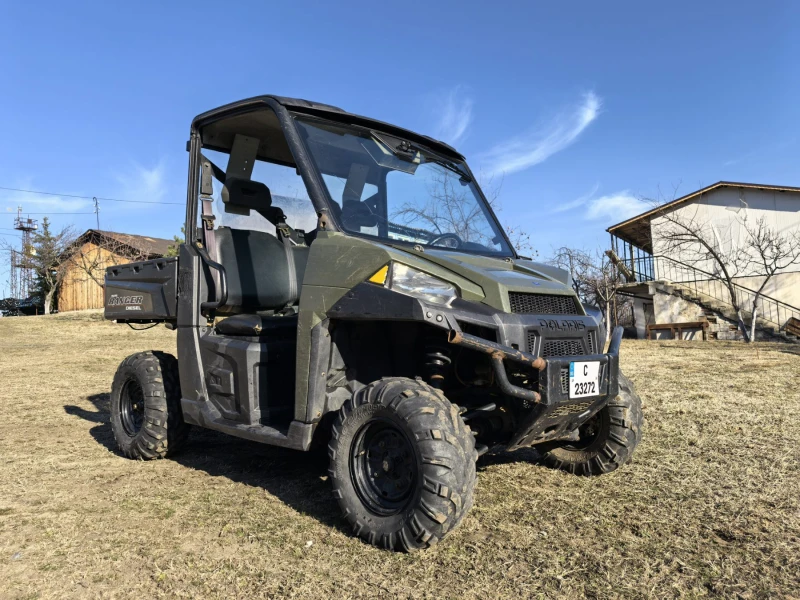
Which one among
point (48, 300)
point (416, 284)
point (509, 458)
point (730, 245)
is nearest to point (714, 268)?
point (730, 245)

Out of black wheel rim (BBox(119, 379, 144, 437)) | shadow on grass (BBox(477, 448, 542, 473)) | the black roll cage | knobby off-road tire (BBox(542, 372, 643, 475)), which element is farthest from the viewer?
black wheel rim (BBox(119, 379, 144, 437))

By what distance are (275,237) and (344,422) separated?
2.33 meters

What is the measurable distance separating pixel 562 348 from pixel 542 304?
0.95 ft

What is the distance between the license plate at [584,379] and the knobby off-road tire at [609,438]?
2.40 feet

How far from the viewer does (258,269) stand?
5219mm

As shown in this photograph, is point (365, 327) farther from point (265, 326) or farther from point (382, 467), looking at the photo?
point (382, 467)

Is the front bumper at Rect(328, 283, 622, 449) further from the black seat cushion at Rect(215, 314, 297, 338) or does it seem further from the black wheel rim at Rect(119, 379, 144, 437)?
the black wheel rim at Rect(119, 379, 144, 437)

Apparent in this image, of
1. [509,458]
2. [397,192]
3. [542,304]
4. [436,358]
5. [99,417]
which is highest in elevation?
[397,192]

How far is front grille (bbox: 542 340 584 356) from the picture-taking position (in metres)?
3.53

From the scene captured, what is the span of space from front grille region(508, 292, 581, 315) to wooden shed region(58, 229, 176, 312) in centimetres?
3275

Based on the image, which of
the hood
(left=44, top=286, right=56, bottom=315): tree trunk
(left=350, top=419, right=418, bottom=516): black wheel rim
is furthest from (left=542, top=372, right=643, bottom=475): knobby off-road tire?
(left=44, top=286, right=56, bottom=315): tree trunk

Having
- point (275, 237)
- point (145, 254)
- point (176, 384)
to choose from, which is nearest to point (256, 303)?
point (275, 237)

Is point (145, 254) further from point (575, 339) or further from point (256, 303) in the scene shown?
point (575, 339)

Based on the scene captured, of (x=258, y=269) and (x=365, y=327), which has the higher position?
(x=258, y=269)
